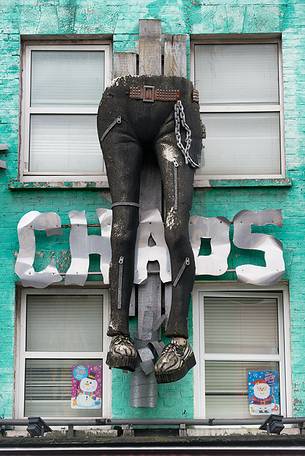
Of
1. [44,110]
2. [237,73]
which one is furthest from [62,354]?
[237,73]

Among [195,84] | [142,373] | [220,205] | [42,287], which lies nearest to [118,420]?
[142,373]

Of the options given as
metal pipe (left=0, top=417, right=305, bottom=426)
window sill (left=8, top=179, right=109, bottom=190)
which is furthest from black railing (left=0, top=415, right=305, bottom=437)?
window sill (left=8, top=179, right=109, bottom=190)

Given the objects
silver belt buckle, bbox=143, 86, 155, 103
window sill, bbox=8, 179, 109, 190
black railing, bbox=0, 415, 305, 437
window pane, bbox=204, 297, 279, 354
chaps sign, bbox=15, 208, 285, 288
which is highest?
silver belt buckle, bbox=143, 86, 155, 103

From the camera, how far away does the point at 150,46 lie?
12836mm

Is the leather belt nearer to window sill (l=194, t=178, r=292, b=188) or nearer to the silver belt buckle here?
the silver belt buckle

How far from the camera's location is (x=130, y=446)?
1101 cm

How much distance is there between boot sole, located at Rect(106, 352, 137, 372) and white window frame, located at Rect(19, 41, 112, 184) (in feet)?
7.14

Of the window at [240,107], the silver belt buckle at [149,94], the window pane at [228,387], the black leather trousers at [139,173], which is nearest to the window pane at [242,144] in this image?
the window at [240,107]

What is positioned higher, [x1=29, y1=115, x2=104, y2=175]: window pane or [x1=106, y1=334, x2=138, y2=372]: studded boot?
[x1=29, y1=115, x2=104, y2=175]: window pane

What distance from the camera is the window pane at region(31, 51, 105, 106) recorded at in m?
13.4

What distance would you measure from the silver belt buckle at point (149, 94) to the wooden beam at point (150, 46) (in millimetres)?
305

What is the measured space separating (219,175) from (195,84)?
113 cm

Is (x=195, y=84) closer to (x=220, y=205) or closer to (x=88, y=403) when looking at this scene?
(x=220, y=205)

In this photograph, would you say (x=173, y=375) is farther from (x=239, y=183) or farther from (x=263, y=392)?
(x=239, y=183)
